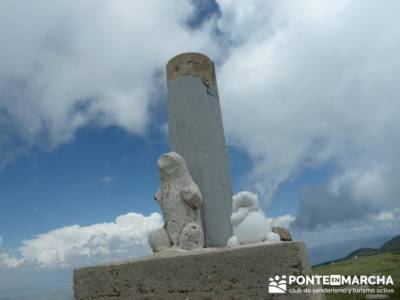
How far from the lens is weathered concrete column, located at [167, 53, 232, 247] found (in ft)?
18.1

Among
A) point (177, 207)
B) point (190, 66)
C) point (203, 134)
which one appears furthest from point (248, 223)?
point (190, 66)

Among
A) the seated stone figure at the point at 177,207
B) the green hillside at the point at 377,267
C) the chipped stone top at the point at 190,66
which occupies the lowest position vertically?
the green hillside at the point at 377,267

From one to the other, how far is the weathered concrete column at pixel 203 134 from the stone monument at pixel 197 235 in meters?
0.01

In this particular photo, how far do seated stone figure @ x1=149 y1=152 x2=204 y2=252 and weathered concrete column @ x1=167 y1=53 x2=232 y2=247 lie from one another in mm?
291

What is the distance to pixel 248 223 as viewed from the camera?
464cm

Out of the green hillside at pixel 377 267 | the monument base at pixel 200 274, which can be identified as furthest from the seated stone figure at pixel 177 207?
the green hillside at pixel 377 267

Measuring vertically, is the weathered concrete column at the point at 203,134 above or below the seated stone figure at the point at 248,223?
above

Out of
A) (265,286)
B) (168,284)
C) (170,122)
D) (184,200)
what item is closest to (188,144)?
(170,122)

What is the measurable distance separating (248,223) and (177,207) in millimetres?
1018

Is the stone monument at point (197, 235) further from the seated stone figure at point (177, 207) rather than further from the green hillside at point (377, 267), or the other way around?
the green hillside at point (377, 267)

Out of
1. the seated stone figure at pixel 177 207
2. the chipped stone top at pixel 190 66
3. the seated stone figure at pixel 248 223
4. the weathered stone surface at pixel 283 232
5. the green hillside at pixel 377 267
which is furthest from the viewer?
the green hillside at pixel 377 267

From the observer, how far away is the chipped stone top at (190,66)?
6051 mm

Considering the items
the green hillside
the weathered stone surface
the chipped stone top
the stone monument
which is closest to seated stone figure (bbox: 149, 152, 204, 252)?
the stone monument

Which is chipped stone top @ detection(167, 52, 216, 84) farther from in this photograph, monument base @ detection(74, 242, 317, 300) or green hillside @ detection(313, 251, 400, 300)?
green hillside @ detection(313, 251, 400, 300)
